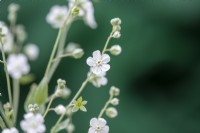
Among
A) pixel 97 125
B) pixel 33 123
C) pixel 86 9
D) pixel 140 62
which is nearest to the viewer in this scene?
pixel 33 123

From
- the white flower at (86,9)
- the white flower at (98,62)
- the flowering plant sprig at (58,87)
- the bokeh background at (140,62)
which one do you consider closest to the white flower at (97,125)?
the flowering plant sprig at (58,87)

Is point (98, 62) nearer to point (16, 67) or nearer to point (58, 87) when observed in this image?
point (58, 87)

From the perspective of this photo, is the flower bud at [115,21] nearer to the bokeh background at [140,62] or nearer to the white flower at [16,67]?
the white flower at [16,67]

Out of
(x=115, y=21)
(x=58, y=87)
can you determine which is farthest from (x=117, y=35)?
(x=58, y=87)

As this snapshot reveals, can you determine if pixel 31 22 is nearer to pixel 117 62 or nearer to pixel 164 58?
pixel 117 62

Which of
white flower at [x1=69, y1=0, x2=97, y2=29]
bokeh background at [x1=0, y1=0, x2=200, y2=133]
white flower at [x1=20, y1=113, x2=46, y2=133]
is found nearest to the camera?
white flower at [x1=20, y1=113, x2=46, y2=133]

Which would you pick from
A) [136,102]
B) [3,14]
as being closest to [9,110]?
[3,14]

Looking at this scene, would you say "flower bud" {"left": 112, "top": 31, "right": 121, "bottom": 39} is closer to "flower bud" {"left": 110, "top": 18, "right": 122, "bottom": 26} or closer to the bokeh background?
"flower bud" {"left": 110, "top": 18, "right": 122, "bottom": 26}

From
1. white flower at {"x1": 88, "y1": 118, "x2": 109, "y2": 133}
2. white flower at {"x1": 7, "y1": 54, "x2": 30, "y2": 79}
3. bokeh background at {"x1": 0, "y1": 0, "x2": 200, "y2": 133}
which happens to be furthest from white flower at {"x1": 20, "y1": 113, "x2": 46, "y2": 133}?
bokeh background at {"x1": 0, "y1": 0, "x2": 200, "y2": 133}
